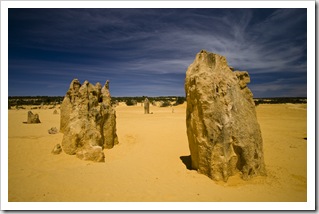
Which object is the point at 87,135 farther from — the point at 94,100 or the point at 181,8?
the point at 181,8

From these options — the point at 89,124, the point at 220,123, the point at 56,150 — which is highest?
the point at 220,123

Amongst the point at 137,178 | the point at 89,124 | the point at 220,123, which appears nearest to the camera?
the point at 220,123

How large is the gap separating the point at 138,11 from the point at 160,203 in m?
4.90

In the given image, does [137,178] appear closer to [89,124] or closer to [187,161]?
[187,161]

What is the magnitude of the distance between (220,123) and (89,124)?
5.09 meters

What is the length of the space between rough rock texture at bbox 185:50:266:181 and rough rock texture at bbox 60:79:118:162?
3.65 metres

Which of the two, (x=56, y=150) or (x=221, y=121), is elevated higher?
(x=221, y=121)

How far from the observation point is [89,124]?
30.0ft

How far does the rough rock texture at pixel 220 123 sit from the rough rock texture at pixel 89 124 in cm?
365

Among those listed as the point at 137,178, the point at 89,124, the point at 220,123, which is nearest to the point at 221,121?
the point at 220,123

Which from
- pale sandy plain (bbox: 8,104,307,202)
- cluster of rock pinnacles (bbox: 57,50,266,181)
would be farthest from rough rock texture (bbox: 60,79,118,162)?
cluster of rock pinnacles (bbox: 57,50,266,181)

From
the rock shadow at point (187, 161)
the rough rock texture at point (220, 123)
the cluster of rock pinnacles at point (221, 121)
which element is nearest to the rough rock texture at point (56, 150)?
the rock shadow at point (187, 161)

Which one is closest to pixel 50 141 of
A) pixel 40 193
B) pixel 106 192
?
pixel 40 193

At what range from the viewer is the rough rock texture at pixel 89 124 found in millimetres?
8534
